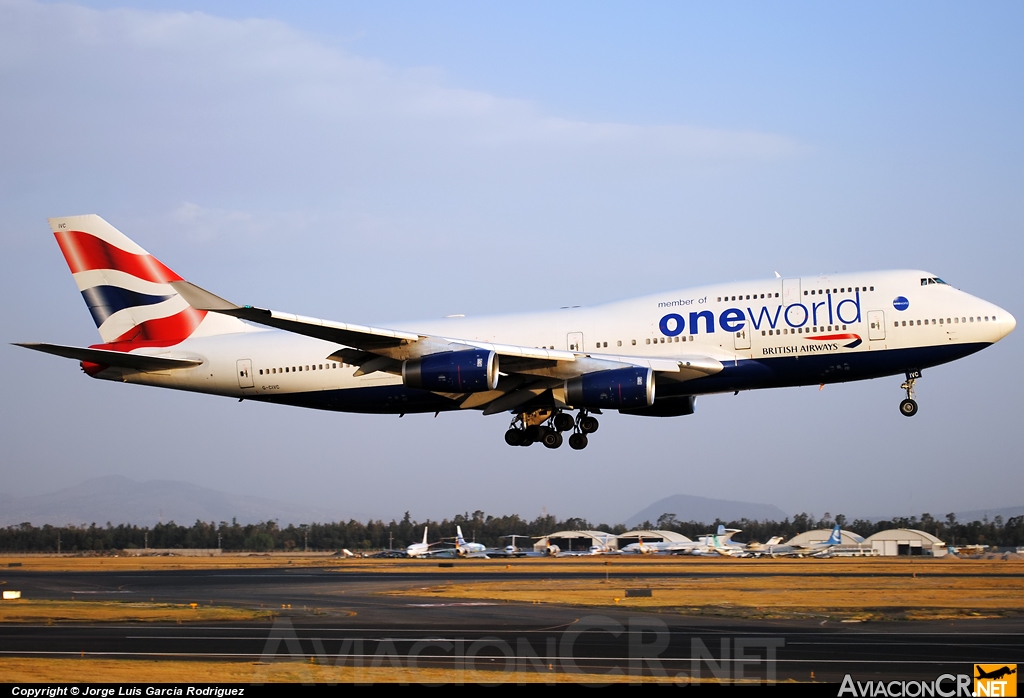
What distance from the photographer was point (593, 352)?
125ft

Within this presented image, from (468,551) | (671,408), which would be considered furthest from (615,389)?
(468,551)

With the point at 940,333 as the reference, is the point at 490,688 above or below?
below

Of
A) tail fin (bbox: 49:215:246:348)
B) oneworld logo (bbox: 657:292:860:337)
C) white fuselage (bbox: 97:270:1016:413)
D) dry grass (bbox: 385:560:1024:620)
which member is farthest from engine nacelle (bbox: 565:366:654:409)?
tail fin (bbox: 49:215:246:348)

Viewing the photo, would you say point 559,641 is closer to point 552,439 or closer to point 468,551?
point 552,439

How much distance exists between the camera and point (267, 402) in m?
42.7

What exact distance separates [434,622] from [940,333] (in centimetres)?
1928

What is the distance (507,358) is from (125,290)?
17.9 m

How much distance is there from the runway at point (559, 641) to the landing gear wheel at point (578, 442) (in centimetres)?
741

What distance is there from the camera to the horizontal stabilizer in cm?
3715

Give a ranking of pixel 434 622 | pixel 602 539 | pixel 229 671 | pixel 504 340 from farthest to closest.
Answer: pixel 602 539 → pixel 504 340 → pixel 434 622 → pixel 229 671

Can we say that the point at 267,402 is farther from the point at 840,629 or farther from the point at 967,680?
the point at 967,680

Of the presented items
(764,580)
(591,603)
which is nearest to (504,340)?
(591,603)

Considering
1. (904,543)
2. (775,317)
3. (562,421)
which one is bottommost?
(904,543)

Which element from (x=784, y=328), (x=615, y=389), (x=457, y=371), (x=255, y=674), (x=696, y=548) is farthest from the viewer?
(x=696, y=548)
